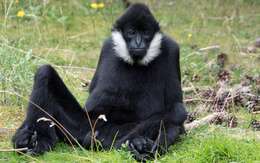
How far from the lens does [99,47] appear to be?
44.8 ft

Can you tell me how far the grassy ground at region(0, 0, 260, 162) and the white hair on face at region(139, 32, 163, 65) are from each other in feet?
3.30

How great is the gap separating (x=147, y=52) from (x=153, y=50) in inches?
3.2

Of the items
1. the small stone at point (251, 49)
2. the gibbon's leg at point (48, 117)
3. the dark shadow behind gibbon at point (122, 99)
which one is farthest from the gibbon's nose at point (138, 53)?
the small stone at point (251, 49)

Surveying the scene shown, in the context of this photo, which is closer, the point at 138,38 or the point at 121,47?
the point at 138,38

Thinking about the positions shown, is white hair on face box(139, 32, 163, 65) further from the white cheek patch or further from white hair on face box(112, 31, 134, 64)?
white hair on face box(112, 31, 134, 64)

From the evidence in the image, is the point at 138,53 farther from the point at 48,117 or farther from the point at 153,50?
the point at 48,117

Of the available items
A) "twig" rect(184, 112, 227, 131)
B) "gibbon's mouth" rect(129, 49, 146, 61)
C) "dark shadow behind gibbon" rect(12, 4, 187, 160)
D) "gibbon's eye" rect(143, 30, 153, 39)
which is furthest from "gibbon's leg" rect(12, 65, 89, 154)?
"twig" rect(184, 112, 227, 131)

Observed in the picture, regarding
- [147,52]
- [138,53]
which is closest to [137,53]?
Result: [138,53]

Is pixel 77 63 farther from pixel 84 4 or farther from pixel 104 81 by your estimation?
pixel 104 81

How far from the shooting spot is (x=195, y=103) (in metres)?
10.1

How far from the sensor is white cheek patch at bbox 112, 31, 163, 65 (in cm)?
770

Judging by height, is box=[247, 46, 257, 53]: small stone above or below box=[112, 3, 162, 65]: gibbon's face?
below

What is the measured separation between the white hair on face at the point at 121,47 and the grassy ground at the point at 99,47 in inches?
44.3

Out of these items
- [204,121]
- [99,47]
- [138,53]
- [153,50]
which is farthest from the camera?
[99,47]
